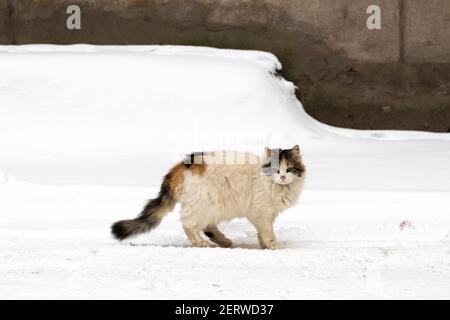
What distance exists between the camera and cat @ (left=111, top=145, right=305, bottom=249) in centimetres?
627

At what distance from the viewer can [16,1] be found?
11062 millimetres

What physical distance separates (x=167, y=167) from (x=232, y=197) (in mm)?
2592

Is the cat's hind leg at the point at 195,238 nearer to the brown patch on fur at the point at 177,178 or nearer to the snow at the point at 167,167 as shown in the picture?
the snow at the point at 167,167

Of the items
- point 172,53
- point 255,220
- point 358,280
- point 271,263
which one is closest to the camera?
point 358,280

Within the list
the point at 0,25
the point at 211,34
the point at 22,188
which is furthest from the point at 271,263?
the point at 0,25

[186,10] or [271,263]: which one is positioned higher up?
[186,10]

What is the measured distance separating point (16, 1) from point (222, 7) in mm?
2193

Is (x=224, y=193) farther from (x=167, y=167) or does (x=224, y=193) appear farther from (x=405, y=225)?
(x=167, y=167)

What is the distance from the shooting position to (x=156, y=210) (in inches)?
250

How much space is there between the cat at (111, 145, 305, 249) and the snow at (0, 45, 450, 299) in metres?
0.17

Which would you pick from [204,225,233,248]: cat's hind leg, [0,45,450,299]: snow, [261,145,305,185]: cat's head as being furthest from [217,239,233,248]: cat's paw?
[261,145,305,185]: cat's head

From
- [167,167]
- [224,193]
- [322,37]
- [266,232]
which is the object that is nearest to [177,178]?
[224,193]

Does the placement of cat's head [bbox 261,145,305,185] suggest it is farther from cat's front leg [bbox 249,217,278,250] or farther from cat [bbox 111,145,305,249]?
cat's front leg [bbox 249,217,278,250]

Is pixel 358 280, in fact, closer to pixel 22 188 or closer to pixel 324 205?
pixel 324 205
